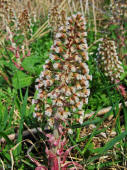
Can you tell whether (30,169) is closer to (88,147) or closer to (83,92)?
(88,147)

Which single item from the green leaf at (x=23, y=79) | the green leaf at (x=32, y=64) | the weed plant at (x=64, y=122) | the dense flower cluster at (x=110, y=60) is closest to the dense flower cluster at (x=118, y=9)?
the weed plant at (x=64, y=122)

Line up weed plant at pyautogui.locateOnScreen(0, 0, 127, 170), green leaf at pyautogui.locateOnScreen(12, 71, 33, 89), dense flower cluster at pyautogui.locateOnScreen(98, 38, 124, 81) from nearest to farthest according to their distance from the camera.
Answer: weed plant at pyautogui.locateOnScreen(0, 0, 127, 170) → green leaf at pyautogui.locateOnScreen(12, 71, 33, 89) → dense flower cluster at pyautogui.locateOnScreen(98, 38, 124, 81)

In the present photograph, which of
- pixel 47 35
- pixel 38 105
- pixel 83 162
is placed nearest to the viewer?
pixel 38 105

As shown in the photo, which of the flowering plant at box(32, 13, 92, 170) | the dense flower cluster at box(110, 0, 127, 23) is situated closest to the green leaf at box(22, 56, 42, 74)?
the flowering plant at box(32, 13, 92, 170)

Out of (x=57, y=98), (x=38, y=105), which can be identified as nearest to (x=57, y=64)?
(x=57, y=98)

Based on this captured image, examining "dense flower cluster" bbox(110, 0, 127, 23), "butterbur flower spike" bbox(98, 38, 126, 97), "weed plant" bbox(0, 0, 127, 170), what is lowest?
"weed plant" bbox(0, 0, 127, 170)

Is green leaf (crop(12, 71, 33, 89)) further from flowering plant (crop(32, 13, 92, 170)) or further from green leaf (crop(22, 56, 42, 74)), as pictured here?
flowering plant (crop(32, 13, 92, 170))

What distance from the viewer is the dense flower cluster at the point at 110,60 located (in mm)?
3555

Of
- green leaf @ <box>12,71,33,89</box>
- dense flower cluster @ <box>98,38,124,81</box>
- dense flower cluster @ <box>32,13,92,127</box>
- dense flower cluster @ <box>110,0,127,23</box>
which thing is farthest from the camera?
dense flower cluster @ <box>110,0,127,23</box>

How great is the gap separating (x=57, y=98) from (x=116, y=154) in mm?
991

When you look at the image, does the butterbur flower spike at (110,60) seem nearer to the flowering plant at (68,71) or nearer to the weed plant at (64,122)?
the weed plant at (64,122)

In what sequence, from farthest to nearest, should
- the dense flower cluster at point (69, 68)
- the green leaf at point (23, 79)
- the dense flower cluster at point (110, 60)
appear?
the dense flower cluster at point (110, 60) → the green leaf at point (23, 79) → the dense flower cluster at point (69, 68)

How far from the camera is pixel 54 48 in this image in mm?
1666

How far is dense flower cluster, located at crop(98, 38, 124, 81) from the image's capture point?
11.7ft
